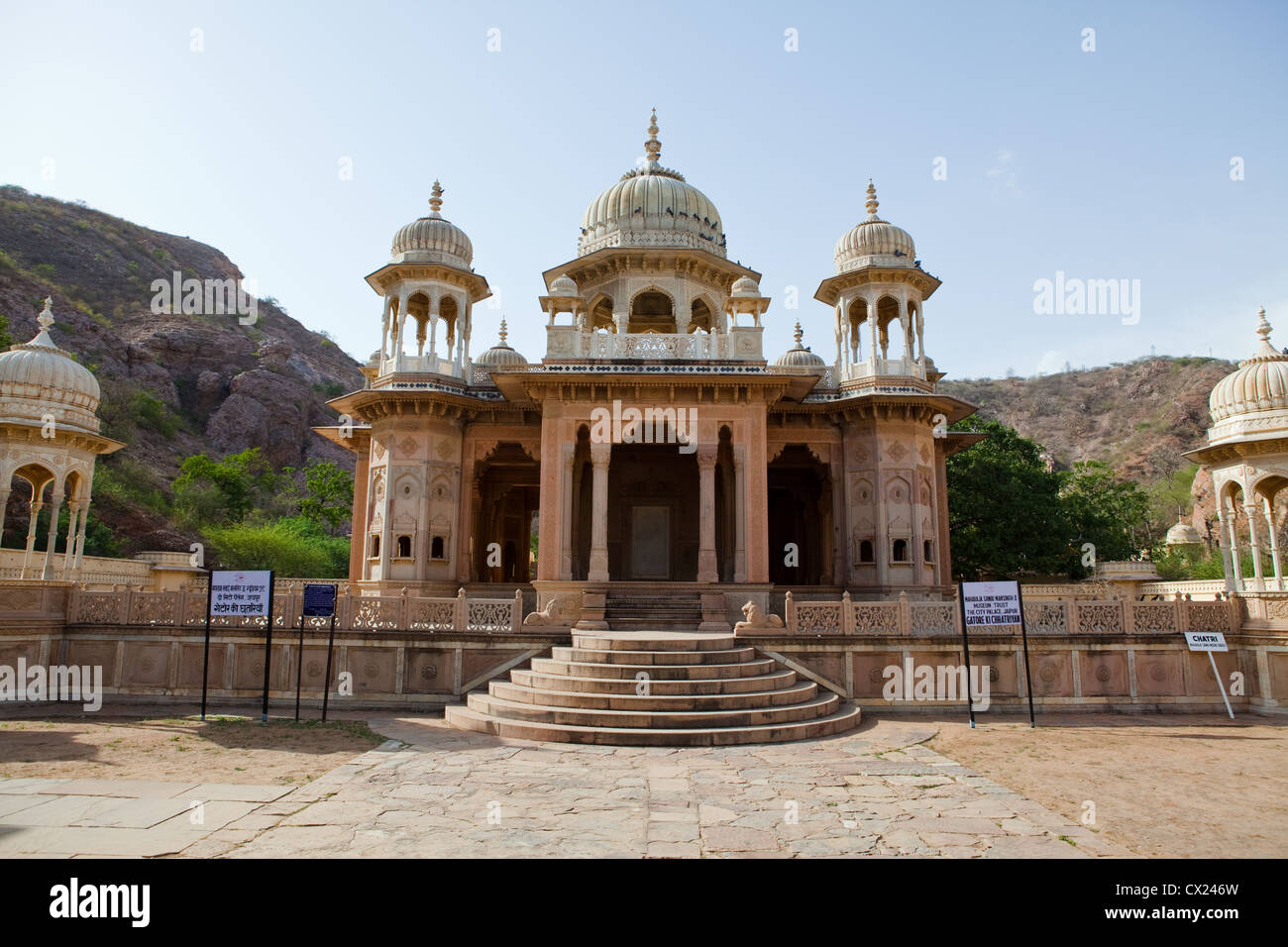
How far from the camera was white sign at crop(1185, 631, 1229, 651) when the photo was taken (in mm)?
14641

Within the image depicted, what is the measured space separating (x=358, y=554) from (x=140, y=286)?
6842cm

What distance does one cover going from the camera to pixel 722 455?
869 inches

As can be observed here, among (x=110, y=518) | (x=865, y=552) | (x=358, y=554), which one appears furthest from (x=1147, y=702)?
(x=110, y=518)

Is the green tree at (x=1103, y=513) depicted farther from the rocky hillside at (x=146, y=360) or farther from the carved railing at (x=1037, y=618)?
the rocky hillside at (x=146, y=360)

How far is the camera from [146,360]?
64312 millimetres

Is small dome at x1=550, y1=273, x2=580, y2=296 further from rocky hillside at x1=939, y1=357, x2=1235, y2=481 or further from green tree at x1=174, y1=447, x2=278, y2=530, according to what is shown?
rocky hillside at x1=939, y1=357, x2=1235, y2=481

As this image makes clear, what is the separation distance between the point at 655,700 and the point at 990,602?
625 cm

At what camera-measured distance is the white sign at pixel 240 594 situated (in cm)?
1343

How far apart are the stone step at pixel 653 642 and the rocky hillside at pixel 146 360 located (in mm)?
40403

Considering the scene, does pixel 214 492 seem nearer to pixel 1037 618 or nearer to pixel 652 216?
pixel 652 216

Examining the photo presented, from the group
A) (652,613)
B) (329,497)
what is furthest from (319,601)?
(329,497)

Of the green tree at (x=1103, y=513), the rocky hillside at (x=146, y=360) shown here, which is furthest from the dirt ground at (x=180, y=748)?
the rocky hillside at (x=146, y=360)

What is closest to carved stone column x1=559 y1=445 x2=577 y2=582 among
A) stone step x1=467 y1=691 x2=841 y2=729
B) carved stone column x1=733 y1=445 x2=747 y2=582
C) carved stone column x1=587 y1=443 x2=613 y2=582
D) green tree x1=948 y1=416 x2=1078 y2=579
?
carved stone column x1=587 y1=443 x2=613 y2=582
